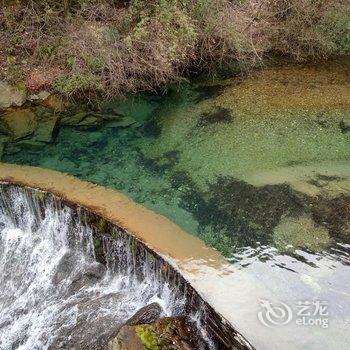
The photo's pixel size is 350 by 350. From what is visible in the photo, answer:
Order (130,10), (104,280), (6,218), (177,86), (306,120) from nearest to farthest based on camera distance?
(104,280)
(6,218)
(306,120)
(130,10)
(177,86)

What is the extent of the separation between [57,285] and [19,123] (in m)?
3.33

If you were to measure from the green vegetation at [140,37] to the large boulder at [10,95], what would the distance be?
19 cm

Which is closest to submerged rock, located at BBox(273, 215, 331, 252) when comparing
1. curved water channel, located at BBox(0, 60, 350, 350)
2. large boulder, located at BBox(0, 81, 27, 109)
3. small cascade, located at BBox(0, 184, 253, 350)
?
curved water channel, located at BBox(0, 60, 350, 350)

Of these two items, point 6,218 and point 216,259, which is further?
point 6,218

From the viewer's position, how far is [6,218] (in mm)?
7418

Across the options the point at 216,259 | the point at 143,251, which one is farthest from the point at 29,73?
the point at 216,259

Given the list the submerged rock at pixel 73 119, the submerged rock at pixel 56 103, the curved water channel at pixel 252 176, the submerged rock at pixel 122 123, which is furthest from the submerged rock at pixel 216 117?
the submerged rock at pixel 56 103

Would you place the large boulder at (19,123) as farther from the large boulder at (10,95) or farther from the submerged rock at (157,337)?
the submerged rock at (157,337)

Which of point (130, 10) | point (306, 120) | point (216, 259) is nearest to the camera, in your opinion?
point (216, 259)

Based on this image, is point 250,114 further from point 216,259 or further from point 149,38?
point 216,259

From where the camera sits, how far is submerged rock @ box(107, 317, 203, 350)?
4.86m

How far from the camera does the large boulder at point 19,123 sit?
8.37 m

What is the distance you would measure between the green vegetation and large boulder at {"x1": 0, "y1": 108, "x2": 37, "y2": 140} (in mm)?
670

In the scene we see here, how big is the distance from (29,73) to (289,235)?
19.5 feet
